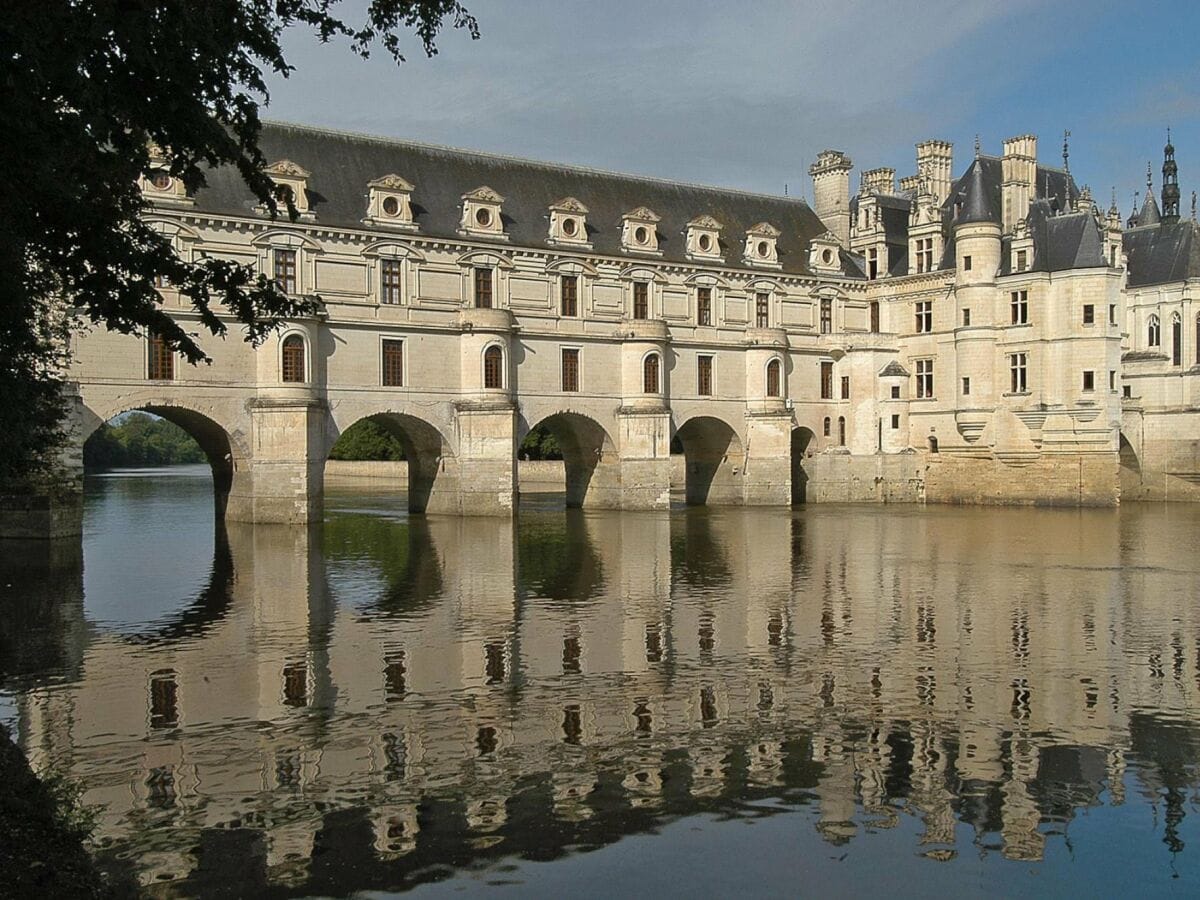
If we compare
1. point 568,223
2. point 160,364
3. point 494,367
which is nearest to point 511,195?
point 568,223

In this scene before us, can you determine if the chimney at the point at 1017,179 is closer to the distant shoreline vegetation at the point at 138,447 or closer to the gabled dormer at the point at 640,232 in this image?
the gabled dormer at the point at 640,232

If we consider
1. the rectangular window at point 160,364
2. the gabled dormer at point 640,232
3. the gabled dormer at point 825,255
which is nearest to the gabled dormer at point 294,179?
the rectangular window at point 160,364

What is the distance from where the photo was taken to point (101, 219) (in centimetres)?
1055

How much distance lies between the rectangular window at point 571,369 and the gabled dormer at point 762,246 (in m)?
10.1

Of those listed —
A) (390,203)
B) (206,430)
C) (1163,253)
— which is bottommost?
(206,430)

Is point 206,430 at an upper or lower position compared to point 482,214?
lower

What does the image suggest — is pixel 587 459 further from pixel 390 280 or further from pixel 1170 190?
pixel 1170 190

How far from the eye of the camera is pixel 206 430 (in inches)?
1560

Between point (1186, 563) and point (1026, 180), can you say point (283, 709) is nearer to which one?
point (1186, 563)

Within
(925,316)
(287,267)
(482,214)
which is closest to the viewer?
(287,267)

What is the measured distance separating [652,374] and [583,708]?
33331 mm

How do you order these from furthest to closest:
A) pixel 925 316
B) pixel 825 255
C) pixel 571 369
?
1. pixel 825 255
2. pixel 925 316
3. pixel 571 369

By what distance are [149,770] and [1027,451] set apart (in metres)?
44.5

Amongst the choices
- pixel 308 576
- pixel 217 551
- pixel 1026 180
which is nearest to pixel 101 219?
pixel 308 576
